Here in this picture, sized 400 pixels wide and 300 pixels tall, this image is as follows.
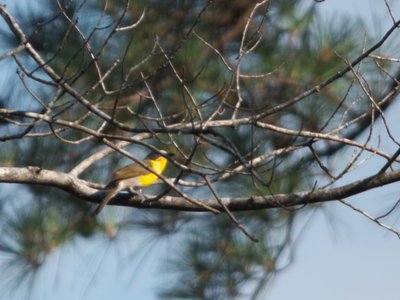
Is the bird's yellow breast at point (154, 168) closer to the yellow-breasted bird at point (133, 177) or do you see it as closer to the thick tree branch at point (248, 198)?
the yellow-breasted bird at point (133, 177)

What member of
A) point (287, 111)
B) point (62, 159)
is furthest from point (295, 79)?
point (62, 159)

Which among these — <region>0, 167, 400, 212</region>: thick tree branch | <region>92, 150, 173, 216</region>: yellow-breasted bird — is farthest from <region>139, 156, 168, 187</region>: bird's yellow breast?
<region>0, 167, 400, 212</region>: thick tree branch

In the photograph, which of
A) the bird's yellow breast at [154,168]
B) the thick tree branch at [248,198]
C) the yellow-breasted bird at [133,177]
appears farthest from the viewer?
the bird's yellow breast at [154,168]

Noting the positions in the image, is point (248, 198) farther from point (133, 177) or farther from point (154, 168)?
point (154, 168)

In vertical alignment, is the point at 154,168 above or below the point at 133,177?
above

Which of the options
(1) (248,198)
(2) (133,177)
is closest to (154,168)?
(2) (133,177)

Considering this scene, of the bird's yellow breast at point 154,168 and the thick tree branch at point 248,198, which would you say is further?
the bird's yellow breast at point 154,168

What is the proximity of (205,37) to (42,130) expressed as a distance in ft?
2.82

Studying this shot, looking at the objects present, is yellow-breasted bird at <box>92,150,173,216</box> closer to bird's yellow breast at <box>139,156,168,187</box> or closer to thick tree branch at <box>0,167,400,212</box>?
bird's yellow breast at <box>139,156,168,187</box>

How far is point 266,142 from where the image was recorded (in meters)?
4.41

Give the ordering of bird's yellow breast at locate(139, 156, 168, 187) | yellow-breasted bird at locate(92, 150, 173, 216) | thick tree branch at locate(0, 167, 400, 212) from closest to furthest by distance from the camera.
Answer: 1. thick tree branch at locate(0, 167, 400, 212)
2. yellow-breasted bird at locate(92, 150, 173, 216)
3. bird's yellow breast at locate(139, 156, 168, 187)

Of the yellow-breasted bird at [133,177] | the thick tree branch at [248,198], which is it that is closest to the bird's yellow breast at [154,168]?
the yellow-breasted bird at [133,177]

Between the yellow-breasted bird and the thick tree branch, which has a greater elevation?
the yellow-breasted bird

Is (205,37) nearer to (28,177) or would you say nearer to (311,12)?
(311,12)
